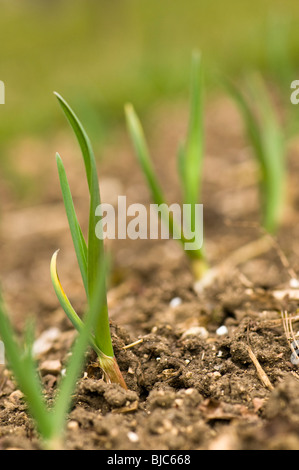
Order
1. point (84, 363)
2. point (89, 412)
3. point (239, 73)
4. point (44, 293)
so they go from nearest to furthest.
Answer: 1. point (89, 412)
2. point (84, 363)
3. point (44, 293)
4. point (239, 73)

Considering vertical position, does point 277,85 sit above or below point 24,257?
above

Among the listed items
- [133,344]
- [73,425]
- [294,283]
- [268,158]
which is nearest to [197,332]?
[133,344]

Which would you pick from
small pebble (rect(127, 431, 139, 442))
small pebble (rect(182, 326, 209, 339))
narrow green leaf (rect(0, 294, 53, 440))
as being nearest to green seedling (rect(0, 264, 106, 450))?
narrow green leaf (rect(0, 294, 53, 440))

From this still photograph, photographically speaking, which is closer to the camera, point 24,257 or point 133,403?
point 133,403

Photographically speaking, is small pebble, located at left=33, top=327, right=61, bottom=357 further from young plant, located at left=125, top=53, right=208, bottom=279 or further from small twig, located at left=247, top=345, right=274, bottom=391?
small twig, located at left=247, top=345, right=274, bottom=391

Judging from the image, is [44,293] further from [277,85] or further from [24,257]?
[277,85]

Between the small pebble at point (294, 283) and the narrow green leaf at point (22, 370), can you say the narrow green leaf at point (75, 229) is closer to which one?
the narrow green leaf at point (22, 370)

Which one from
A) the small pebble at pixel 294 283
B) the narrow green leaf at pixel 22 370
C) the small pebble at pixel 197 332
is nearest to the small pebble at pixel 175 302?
the small pebble at pixel 197 332
